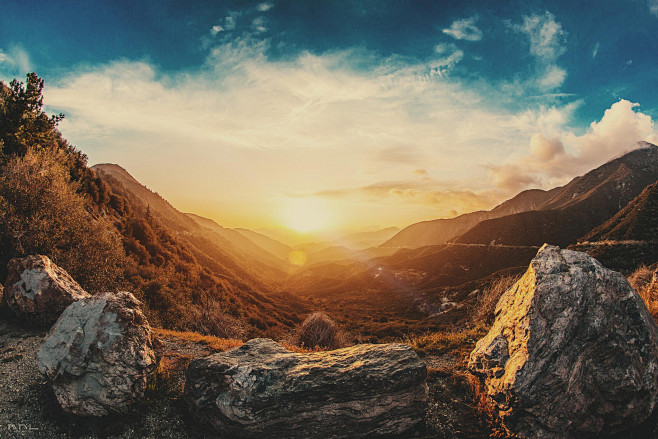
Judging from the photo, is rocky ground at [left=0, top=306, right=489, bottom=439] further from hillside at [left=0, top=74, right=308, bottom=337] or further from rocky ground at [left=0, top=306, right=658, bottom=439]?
hillside at [left=0, top=74, right=308, bottom=337]

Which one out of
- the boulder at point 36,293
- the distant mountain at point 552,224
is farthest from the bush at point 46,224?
the distant mountain at point 552,224

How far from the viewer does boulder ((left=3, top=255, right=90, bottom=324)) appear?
512 inches

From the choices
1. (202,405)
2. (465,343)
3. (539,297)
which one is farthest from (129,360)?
(465,343)

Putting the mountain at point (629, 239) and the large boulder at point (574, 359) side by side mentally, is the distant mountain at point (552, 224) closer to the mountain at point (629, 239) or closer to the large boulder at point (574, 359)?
the mountain at point (629, 239)

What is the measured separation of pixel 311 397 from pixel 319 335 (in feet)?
52.3

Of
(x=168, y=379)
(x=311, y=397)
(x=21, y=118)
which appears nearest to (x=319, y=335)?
(x=168, y=379)

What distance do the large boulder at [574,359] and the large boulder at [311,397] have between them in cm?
245

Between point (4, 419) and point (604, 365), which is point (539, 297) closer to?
point (604, 365)

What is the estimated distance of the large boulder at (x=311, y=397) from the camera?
7.70 meters

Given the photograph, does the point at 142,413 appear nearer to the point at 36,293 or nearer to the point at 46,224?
the point at 36,293

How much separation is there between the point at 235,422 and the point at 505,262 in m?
160

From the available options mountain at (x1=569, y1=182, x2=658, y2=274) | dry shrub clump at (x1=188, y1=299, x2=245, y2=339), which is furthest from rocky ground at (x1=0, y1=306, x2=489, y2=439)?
mountain at (x1=569, y1=182, x2=658, y2=274)

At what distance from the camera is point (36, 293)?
1304cm

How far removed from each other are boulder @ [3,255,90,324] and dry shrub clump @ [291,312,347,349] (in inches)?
610
